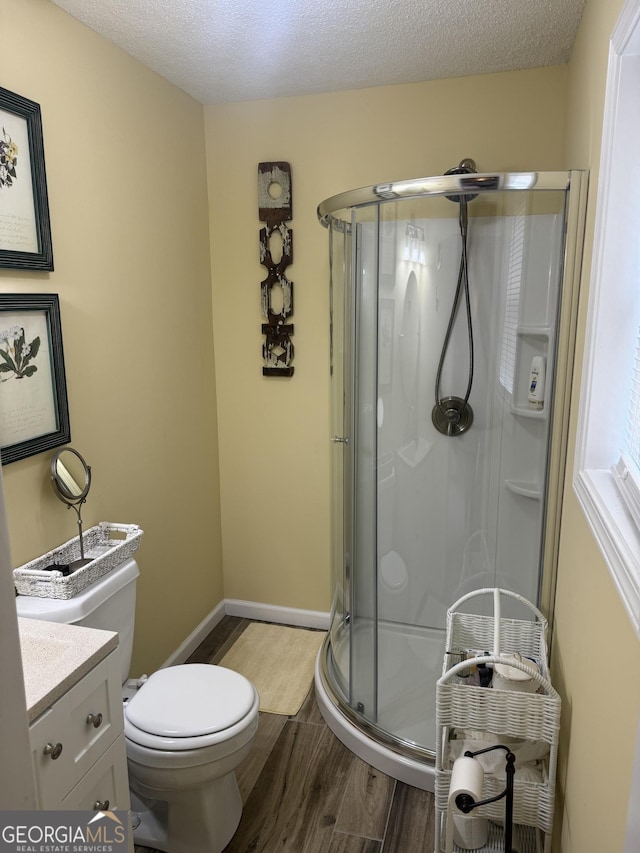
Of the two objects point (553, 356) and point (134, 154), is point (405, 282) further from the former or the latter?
point (134, 154)

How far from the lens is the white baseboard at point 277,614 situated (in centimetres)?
312

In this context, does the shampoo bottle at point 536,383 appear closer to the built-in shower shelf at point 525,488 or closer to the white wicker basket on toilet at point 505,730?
the built-in shower shelf at point 525,488

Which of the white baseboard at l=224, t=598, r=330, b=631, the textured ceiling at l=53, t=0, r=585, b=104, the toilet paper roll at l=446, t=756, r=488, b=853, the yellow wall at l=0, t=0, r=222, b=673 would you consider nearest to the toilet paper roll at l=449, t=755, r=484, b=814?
the toilet paper roll at l=446, t=756, r=488, b=853

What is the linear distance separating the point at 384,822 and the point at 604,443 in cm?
142

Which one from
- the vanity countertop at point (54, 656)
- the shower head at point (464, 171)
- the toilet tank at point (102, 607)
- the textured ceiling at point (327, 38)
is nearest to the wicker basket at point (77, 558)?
the toilet tank at point (102, 607)

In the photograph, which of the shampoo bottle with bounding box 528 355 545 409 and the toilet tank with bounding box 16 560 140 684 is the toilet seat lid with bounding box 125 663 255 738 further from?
the shampoo bottle with bounding box 528 355 545 409

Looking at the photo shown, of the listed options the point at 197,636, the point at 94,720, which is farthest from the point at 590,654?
the point at 197,636

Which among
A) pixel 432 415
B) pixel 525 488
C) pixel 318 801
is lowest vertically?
pixel 318 801

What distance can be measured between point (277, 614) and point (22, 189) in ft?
7.40

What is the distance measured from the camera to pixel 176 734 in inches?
67.7

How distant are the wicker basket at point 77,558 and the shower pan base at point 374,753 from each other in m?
1.02

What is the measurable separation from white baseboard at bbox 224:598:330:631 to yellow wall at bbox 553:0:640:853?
1.48 m

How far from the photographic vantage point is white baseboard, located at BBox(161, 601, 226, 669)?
2744mm

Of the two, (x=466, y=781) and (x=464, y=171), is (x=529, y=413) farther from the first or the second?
(x=466, y=781)
